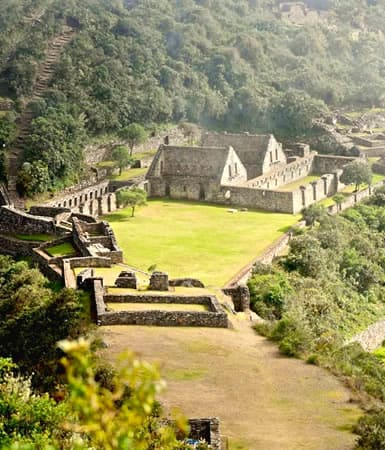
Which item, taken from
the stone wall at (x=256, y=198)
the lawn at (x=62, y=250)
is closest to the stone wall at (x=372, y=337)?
the lawn at (x=62, y=250)

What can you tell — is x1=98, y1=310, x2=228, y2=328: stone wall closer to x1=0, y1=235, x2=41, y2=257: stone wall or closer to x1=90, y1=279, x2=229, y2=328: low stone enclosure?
x1=90, y1=279, x2=229, y2=328: low stone enclosure

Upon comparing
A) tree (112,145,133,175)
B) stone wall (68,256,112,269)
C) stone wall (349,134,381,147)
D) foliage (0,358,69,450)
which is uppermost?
tree (112,145,133,175)

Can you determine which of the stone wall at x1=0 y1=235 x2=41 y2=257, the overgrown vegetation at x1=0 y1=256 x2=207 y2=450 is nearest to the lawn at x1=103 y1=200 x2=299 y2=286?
the stone wall at x1=0 y1=235 x2=41 y2=257

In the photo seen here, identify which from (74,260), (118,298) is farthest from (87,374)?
(74,260)

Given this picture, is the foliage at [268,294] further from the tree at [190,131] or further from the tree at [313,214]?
the tree at [190,131]

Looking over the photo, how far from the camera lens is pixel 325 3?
144625 mm

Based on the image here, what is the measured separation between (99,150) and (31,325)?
147ft

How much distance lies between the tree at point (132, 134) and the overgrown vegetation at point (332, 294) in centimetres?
2192

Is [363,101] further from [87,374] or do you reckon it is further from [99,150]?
[87,374]

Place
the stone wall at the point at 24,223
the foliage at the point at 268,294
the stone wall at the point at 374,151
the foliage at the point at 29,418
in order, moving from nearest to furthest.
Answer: the foliage at the point at 29,418 < the foliage at the point at 268,294 < the stone wall at the point at 24,223 < the stone wall at the point at 374,151

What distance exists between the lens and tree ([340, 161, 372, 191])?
68000 millimetres

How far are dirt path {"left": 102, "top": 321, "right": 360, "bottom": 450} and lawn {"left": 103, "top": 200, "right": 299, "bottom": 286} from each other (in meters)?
11.2

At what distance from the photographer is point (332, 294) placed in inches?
1807

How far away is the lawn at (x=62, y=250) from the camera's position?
44875 mm
